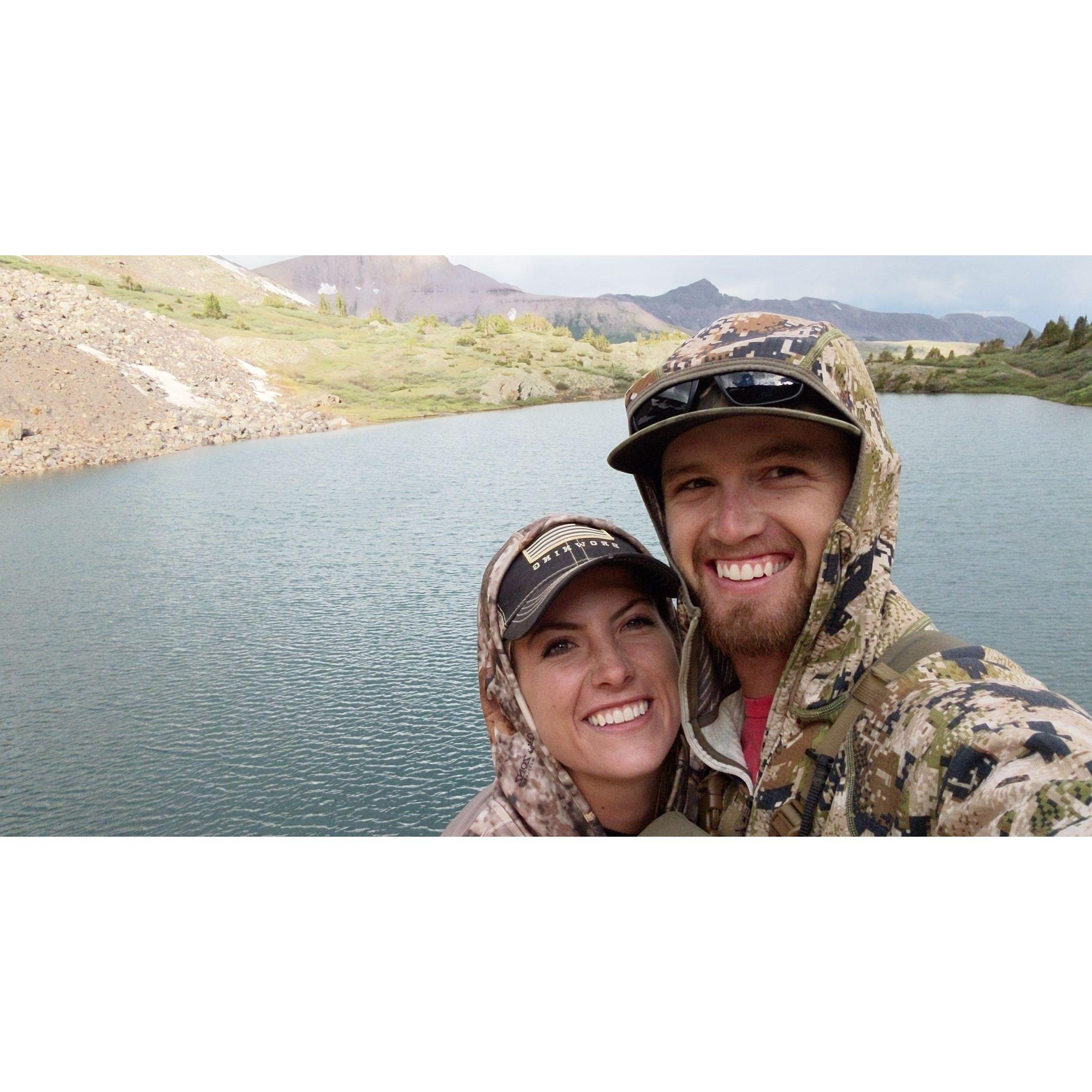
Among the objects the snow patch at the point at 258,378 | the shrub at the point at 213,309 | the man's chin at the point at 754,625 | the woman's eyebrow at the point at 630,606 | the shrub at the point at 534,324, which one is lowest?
the woman's eyebrow at the point at 630,606

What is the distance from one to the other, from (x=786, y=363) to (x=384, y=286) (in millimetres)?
19143

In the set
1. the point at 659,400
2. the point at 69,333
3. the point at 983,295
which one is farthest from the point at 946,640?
the point at 69,333

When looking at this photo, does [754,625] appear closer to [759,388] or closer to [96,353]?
[759,388]

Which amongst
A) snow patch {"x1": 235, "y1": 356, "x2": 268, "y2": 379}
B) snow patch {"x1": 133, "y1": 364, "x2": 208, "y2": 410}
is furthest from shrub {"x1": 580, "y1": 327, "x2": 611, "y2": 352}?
snow patch {"x1": 133, "y1": 364, "x2": 208, "y2": 410}

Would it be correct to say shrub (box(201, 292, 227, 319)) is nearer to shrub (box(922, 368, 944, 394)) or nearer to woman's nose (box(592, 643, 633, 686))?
shrub (box(922, 368, 944, 394))

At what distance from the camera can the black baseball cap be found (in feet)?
7.22

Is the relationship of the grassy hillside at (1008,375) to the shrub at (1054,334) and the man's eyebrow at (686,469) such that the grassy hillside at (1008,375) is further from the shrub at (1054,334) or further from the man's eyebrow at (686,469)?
the man's eyebrow at (686,469)

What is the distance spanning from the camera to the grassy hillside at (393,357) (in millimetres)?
20391

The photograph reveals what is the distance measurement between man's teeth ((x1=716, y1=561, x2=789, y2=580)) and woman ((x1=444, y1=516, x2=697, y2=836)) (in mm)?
326

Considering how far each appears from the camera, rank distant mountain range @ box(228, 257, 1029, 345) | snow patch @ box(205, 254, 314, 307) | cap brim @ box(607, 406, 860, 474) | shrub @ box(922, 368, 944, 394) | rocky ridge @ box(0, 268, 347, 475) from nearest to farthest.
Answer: cap brim @ box(607, 406, 860, 474)
distant mountain range @ box(228, 257, 1029, 345)
shrub @ box(922, 368, 944, 394)
rocky ridge @ box(0, 268, 347, 475)
snow patch @ box(205, 254, 314, 307)

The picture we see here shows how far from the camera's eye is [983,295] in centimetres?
1003

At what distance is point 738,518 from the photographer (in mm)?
1898

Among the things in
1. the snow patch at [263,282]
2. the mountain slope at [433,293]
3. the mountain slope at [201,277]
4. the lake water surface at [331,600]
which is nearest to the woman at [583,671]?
the lake water surface at [331,600]

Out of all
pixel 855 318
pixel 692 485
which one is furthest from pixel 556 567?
pixel 855 318
